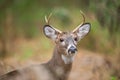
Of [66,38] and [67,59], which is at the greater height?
[66,38]

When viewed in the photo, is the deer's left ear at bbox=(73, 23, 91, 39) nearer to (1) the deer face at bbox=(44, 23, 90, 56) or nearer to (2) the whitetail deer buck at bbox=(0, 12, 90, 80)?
(1) the deer face at bbox=(44, 23, 90, 56)

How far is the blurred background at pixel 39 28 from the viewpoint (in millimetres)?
15445

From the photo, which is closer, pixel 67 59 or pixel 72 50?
pixel 72 50

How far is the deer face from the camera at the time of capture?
12.0 m

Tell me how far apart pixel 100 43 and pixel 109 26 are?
7.14ft

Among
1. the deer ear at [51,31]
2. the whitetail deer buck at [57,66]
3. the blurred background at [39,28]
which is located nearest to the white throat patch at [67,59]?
the whitetail deer buck at [57,66]

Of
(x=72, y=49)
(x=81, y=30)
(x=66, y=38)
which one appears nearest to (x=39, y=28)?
(x=81, y=30)

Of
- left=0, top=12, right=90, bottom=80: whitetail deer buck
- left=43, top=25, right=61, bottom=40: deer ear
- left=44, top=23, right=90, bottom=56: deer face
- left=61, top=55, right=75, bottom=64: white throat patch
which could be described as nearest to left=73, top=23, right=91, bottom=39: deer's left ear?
left=44, top=23, right=90, bottom=56: deer face

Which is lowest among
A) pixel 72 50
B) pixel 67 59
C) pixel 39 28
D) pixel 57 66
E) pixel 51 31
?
pixel 39 28

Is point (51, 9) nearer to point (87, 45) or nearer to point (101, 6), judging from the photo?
point (87, 45)

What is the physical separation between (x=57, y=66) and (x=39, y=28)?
8.18 meters

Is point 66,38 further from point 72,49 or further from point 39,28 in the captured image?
point 39,28

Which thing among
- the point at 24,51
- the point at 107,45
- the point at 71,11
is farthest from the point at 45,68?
the point at 71,11

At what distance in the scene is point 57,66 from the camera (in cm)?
1219
